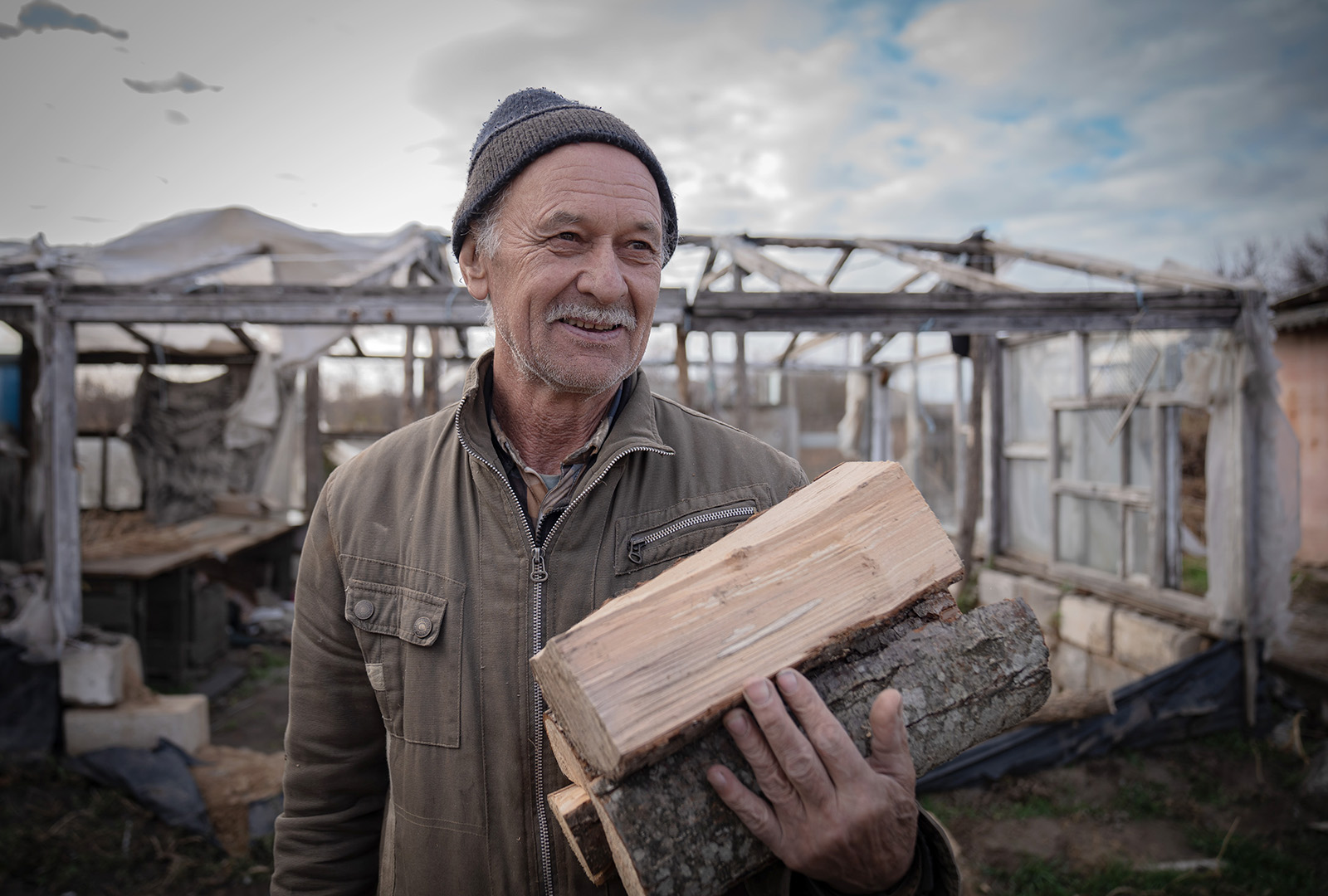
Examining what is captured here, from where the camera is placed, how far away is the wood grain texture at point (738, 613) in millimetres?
924

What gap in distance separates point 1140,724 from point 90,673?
23.9 ft

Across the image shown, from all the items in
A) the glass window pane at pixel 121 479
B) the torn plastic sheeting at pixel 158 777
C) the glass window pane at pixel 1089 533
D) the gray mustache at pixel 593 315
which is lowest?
the torn plastic sheeting at pixel 158 777

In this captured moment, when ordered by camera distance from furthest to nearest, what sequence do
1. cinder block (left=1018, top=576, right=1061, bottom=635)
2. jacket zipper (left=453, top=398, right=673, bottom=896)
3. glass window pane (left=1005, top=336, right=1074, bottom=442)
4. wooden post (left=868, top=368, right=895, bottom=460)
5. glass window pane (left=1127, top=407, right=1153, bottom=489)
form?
wooden post (left=868, top=368, right=895, bottom=460) < glass window pane (left=1005, top=336, right=1074, bottom=442) < cinder block (left=1018, top=576, right=1061, bottom=635) < glass window pane (left=1127, top=407, right=1153, bottom=489) < jacket zipper (left=453, top=398, right=673, bottom=896)

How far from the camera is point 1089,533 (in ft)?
21.3

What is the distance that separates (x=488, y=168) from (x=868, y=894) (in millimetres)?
1479

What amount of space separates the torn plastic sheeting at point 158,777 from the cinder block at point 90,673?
36 cm

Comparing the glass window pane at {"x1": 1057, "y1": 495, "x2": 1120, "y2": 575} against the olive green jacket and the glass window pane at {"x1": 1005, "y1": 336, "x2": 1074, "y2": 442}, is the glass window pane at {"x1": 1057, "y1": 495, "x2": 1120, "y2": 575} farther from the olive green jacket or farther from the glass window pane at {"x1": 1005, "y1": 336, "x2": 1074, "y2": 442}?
the olive green jacket

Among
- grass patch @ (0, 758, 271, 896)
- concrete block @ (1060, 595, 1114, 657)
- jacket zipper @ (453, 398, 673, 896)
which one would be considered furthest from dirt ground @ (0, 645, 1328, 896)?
jacket zipper @ (453, 398, 673, 896)

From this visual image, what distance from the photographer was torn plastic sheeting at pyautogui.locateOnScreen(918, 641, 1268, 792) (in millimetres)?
4555

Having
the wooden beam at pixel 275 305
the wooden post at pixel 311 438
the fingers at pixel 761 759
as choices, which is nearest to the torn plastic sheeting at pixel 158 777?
the wooden beam at pixel 275 305

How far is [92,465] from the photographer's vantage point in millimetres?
9172

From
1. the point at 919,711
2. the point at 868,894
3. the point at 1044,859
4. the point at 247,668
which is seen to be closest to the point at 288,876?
the point at 868,894

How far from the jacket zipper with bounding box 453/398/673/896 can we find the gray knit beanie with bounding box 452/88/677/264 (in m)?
0.54

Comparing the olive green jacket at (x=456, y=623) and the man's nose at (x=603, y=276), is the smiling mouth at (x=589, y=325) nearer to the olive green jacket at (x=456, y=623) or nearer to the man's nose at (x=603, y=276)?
the man's nose at (x=603, y=276)
